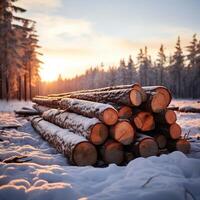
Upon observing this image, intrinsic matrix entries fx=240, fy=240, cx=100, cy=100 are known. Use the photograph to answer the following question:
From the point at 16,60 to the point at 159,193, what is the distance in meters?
27.8

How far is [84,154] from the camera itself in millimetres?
5531

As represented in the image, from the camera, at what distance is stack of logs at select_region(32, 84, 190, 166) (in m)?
5.73

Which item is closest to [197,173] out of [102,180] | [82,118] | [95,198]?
[102,180]

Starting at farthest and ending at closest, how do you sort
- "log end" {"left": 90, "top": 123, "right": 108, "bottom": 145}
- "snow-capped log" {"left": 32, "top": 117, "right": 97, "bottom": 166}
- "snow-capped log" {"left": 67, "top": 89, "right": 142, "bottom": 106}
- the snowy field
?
"snow-capped log" {"left": 67, "top": 89, "right": 142, "bottom": 106}, "log end" {"left": 90, "top": 123, "right": 108, "bottom": 145}, "snow-capped log" {"left": 32, "top": 117, "right": 97, "bottom": 166}, the snowy field

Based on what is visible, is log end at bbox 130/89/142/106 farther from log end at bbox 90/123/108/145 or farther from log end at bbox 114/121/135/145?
log end at bbox 90/123/108/145

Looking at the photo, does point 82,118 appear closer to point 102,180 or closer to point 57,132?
point 57,132

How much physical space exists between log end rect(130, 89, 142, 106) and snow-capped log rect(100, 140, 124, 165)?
50.7 inches

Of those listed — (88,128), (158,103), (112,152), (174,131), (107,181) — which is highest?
(158,103)

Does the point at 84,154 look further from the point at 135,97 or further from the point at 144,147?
the point at 135,97

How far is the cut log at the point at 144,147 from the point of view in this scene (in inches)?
229

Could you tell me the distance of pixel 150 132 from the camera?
6.90 metres

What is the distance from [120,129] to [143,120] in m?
1.03

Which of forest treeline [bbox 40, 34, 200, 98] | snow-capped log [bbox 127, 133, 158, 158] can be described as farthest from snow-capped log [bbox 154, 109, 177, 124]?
forest treeline [bbox 40, 34, 200, 98]

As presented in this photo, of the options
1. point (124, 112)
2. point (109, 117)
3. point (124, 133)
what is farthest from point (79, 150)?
point (124, 112)
